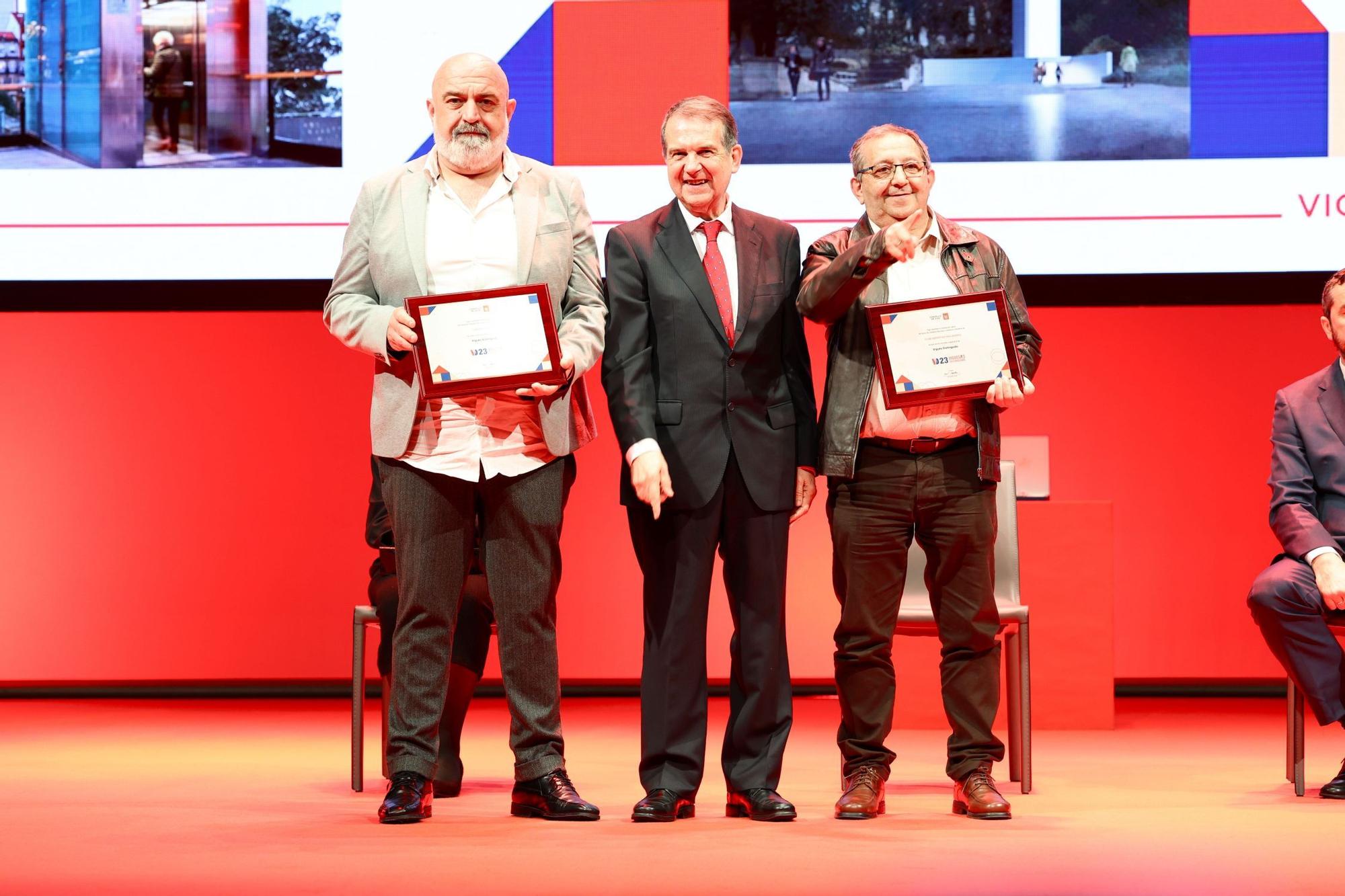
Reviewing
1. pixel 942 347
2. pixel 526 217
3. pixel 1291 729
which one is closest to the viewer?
pixel 942 347

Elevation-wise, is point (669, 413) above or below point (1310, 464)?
above

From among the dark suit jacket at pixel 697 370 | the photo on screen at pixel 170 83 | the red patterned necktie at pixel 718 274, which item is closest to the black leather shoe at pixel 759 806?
the dark suit jacket at pixel 697 370

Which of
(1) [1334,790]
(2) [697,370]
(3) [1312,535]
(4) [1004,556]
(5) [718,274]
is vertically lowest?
(1) [1334,790]

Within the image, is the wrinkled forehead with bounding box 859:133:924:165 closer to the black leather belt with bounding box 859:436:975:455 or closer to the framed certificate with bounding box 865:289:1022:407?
the framed certificate with bounding box 865:289:1022:407

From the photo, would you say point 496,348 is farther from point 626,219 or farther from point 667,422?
Answer: point 626,219

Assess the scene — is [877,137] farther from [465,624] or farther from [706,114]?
[465,624]

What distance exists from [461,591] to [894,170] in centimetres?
132

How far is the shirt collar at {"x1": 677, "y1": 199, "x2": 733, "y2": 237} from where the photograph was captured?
3369 millimetres

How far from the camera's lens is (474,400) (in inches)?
128

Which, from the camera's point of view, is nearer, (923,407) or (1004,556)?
(923,407)

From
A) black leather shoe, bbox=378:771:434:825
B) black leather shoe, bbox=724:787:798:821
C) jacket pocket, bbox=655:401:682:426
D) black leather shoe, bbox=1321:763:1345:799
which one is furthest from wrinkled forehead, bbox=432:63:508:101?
black leather shoe, bbox=1321:763:1345:799

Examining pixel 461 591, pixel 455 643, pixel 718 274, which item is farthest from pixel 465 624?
pixel 718 274

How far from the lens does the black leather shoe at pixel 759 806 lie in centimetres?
325

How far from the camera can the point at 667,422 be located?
329cm
